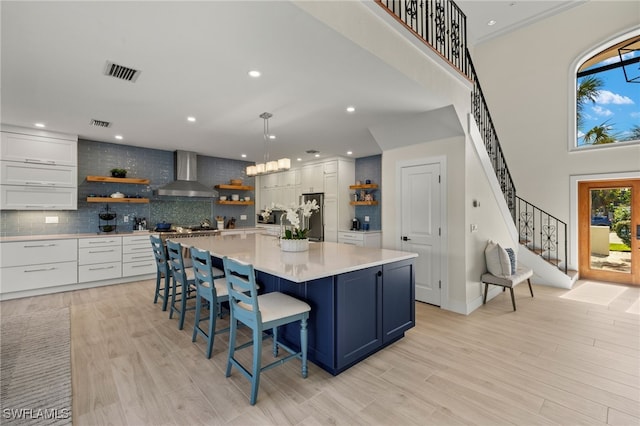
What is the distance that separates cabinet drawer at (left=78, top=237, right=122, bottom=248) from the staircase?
5.61 m

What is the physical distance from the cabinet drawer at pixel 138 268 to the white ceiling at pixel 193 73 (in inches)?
91.0

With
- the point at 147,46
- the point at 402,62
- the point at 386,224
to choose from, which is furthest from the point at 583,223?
the point at 147,46

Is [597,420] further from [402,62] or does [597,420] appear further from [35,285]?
[35,285]

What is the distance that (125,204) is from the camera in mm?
5613

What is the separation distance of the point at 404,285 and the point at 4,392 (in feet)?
10.8

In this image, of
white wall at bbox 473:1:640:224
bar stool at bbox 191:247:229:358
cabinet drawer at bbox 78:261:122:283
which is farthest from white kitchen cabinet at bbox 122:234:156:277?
white wall at bbox 473:1:640:224

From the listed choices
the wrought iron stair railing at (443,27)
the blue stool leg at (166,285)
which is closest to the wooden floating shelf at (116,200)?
the blue stool leg at (166,285)

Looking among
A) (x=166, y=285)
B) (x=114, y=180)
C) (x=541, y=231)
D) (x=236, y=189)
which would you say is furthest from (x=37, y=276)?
(x=541, y=231)

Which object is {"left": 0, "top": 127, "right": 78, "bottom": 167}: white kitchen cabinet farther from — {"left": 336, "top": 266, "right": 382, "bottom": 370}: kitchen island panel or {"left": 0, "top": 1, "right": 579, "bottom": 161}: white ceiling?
{"left": 336, "top": 266, "right": 382, "bottom": 370}: kitchen island panel

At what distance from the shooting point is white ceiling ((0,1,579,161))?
1.85 meters

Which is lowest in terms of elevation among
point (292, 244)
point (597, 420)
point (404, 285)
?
point (597, 420)

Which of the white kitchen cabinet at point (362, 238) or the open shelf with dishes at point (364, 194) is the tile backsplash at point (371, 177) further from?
the white kitchen cabinet at point (362, 238)

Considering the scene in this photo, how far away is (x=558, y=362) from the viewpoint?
2.46m

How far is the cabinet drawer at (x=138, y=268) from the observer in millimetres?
5109
